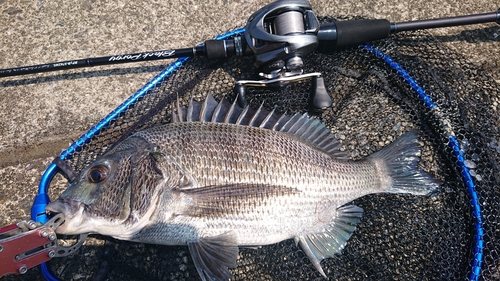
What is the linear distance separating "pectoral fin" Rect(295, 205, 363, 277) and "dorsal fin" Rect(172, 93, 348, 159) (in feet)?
1.10

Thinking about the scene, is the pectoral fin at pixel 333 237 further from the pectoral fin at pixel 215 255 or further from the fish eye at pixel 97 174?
the fish eye at pixel 97 174

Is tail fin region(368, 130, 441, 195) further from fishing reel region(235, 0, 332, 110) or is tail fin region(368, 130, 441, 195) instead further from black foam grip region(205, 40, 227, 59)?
black foam grip region(205, 40, 227, 59)

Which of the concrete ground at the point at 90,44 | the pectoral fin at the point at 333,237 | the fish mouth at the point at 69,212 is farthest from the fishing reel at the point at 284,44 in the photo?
the fish mouth at the point at 69,212

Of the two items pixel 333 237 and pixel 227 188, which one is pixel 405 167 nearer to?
pixel 333 237

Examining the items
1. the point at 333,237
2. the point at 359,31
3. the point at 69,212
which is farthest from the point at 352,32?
the point at 69,212

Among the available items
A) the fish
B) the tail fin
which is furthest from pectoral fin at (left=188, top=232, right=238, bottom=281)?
the tail fin

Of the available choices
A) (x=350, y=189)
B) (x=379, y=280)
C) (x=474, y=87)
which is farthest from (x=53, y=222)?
(x=474, y=87)

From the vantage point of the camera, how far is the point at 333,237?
2.05m

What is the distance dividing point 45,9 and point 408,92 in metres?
2.89

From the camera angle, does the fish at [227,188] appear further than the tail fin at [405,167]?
No

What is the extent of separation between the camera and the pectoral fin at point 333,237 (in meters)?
2.02

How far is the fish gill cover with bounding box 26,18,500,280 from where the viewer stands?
2.05m

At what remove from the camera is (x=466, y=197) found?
2098mm

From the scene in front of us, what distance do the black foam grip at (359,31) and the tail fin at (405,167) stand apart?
685 millimetres
